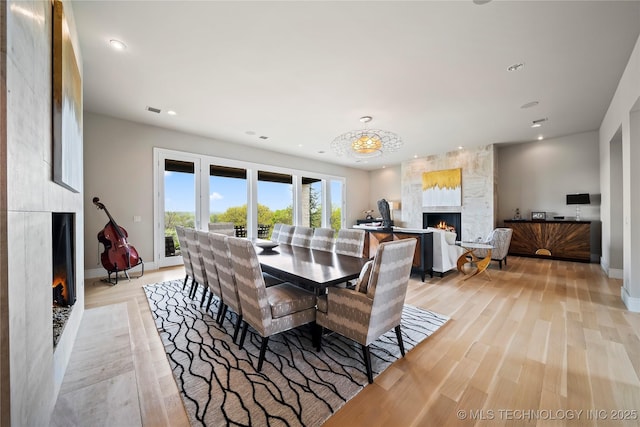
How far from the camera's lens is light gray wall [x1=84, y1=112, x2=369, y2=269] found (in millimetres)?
4285

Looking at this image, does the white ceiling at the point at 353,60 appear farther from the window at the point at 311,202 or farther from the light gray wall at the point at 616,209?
the window at the point at 311,202

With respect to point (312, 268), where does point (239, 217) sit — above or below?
above

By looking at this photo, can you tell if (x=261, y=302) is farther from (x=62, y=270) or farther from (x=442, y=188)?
(x=442, y=188)

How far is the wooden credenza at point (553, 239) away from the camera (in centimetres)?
543

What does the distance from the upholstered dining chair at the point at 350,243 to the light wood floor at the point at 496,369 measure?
1073 mm

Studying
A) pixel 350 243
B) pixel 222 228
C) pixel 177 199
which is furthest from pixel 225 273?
pixel 177 199

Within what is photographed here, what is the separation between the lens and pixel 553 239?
576cm

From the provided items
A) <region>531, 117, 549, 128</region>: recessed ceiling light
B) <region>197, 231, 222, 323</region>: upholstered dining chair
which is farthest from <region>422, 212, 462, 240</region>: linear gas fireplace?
<region>197, 231, 222, 323</region>: upholstered dining chair

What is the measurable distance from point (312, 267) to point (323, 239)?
1.13m

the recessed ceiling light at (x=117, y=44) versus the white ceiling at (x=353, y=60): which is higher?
the recessed ceiling light at (x=117, y=44)

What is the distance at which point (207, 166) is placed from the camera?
5.56 meters

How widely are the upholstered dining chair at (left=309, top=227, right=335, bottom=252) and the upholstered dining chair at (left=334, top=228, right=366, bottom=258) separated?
12 cm

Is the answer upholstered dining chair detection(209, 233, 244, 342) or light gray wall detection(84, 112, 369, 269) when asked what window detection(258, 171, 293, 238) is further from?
upholstered dining chair detection(209, 233, 244, 342)

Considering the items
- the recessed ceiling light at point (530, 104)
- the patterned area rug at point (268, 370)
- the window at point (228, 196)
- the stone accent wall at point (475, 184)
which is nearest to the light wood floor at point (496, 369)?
the patterned area rug at point (268, 370)
